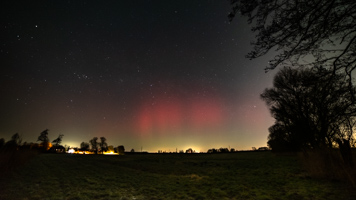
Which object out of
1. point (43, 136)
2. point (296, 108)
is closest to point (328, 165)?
point (296, 108)

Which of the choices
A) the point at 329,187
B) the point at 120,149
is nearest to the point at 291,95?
the point at 329,187

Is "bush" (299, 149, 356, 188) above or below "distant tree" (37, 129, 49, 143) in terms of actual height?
below

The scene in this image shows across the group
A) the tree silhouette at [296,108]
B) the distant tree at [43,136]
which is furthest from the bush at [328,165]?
the distant tree at [43,136]

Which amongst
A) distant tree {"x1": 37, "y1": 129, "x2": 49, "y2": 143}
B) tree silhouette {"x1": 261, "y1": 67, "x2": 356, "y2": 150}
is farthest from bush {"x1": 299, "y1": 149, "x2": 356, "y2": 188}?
distant tree {"x1": 37, "y1": 129, "x2": 49, "y2": 143}

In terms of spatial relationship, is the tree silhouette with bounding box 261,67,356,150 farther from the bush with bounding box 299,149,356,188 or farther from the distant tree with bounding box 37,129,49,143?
the distant tree with bounding box 37,129,49,143

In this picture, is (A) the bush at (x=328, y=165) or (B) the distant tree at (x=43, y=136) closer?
(A) the bush at (x=328, y=165)

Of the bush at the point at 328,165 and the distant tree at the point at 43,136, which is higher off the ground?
the distant tree at the point at 43,136

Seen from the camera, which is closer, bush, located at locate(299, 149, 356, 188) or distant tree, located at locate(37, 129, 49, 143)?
bush, located at locate(299, 149, 356, 188)

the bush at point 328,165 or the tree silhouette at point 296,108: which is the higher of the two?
the tree silhouette at point 296,108

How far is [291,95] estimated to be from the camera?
19.2 m

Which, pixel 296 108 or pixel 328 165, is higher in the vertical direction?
pixel 296 108

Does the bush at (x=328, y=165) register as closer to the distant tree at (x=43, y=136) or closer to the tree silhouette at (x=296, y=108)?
the tree silhouette at (x=296, y=108)

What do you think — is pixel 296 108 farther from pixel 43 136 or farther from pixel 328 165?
pixel 43 136

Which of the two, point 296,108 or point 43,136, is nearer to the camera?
point 296,108
